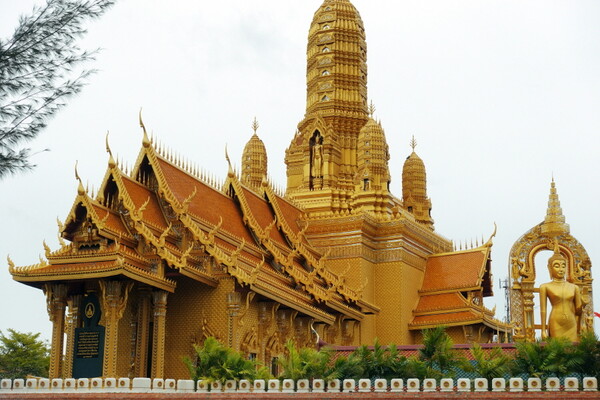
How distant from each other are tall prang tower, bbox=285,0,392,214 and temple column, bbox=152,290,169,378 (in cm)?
1080

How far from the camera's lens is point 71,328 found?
20.8 metres

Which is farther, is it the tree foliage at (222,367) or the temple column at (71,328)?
the temple column at (71,328)

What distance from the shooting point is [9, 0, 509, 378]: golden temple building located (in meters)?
21.1

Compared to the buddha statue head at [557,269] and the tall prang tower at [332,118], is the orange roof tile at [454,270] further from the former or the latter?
the buddha statue head at [557,269]

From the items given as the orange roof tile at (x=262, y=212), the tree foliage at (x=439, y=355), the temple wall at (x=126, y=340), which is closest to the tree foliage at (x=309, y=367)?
the tree foliage at (x=439, y=355)

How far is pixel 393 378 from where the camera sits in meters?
16.5

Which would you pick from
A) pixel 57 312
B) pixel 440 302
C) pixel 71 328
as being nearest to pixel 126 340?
pixel 71 328

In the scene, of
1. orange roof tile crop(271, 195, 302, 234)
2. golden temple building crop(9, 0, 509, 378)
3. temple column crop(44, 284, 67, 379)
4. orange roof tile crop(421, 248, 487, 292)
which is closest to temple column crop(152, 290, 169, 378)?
golden temple building crop(9, 0, 509, 378)

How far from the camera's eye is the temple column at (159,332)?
21.0 meters

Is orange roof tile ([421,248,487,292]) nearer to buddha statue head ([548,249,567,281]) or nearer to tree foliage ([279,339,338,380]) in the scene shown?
buddha statue head ([548,249,567,281])

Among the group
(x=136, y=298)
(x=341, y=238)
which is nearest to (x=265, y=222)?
(x=341, y=238)

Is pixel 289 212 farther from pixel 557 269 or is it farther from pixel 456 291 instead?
pixel 557 269

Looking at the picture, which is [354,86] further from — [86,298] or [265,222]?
[86,298]

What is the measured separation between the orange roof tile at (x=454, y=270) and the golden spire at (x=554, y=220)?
7.36 metres
